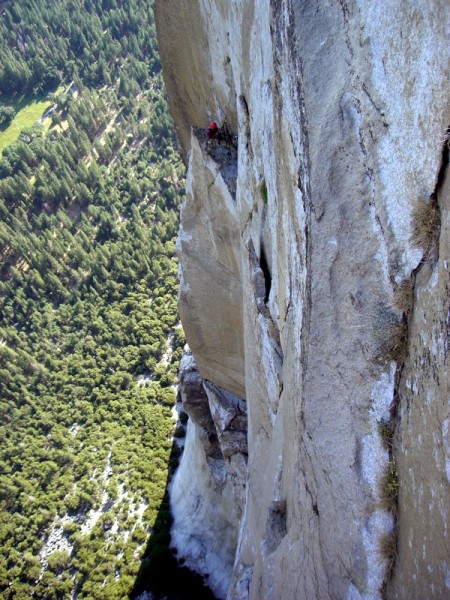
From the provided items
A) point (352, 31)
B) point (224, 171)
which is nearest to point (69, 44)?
point (224, 171)

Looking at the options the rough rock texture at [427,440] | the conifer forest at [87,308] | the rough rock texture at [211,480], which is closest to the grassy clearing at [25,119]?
the conifer forest at [87,308]

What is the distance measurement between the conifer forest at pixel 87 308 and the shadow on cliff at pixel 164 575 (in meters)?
0.17

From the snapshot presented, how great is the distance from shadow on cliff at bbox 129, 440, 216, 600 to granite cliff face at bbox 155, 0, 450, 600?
1506 centimetres

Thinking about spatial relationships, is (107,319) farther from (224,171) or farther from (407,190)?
(407,190)

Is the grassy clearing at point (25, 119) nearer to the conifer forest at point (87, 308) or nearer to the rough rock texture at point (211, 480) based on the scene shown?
the conifer forest at point (87, 308)

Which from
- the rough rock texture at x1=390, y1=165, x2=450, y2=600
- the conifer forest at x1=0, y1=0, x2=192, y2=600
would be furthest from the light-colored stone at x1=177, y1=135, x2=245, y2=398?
the conifer forest at x1=0, y1=0, x2=192, y2=600

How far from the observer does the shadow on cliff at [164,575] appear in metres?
22.0

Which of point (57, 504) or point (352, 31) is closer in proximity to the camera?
point (352, 31)

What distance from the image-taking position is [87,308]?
167 feet

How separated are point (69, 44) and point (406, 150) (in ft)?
377

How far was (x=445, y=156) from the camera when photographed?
4.12 m

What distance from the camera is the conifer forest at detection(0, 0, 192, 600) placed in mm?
29984

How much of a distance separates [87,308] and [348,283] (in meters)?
48.5

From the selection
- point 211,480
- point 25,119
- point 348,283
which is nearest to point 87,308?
point 211,480
